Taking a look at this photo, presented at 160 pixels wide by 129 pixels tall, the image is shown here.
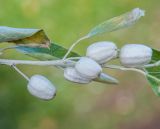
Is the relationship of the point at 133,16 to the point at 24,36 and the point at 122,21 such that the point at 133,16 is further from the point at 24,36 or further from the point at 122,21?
the point at 24,36

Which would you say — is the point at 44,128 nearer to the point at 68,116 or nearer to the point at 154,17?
the point at 68,116

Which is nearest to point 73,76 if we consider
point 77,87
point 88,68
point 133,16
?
point 88,68

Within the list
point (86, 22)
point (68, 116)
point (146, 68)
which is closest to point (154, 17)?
point (86, 22)

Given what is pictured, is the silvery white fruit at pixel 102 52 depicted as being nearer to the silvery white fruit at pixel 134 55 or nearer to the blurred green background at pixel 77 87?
the silvery white fruit at pixel 134 55

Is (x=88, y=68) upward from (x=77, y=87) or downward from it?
upward

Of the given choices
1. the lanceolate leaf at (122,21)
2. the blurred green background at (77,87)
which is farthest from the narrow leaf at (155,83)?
the blurred green background at (77,87)
